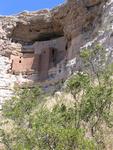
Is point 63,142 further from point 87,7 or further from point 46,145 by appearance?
point 87,7

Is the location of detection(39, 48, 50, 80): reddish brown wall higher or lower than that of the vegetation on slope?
higher

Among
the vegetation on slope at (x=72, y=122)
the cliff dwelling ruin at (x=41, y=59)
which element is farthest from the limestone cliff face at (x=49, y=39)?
the vegetation on slope at (x=72, y=122)

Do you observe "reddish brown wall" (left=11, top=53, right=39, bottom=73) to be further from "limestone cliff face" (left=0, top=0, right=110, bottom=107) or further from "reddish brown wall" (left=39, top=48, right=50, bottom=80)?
"reddish brown wall" (left=39, top=48, right=50, bottom=80)

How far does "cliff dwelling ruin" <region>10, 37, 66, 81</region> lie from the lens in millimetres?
25547

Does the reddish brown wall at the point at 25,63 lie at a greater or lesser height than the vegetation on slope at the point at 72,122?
greater

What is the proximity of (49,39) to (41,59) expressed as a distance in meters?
2.99

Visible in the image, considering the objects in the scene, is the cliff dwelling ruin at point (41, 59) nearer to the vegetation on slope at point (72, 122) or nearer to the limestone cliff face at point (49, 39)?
the limestone cliff face at point (49, 39)

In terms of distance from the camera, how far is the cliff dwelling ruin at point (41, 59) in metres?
25.5

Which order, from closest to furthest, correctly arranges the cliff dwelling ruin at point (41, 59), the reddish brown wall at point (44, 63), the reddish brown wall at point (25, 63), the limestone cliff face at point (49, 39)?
the limestone cliff face at point (49, 39) < the reddish brown wall at point (44, 63) < the cliff dwelling ruin at point (41, 59) < the reddish brown wall at point (25, 63)

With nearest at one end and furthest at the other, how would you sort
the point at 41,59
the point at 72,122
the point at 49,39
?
1. the point at 72,122
2. the point at 41,59
3. the point at 49,39

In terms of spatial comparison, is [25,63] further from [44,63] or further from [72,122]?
[72,122]

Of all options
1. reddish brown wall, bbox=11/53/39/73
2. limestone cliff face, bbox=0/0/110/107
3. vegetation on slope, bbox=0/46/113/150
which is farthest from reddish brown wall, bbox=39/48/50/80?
vegetation on slope, bbox=0/46/113/150

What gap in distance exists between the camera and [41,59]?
2633cm

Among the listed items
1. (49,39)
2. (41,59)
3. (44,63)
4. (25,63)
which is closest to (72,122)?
(44,63)
